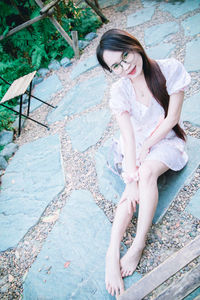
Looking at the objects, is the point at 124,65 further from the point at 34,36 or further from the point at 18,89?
the point at 34,36

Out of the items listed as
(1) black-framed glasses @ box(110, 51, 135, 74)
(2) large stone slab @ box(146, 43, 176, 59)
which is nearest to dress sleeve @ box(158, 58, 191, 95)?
(1) black-framed glasses @ box(110, 51, 135, 74)

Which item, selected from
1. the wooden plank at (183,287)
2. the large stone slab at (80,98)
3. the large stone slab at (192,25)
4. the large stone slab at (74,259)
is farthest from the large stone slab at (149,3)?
the wooden plank at (183,287)

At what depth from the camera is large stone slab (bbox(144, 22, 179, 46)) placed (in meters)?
4.03

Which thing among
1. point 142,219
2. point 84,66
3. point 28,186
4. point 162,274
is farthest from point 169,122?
point 84,66

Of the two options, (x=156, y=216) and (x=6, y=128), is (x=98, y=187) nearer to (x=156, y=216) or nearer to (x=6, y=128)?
(x=156, y=216)

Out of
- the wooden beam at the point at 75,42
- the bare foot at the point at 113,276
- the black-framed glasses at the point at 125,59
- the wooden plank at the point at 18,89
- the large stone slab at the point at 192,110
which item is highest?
the black-framed glasses at the point at 125,59

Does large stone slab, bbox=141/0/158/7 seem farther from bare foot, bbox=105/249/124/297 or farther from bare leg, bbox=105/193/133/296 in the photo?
bare foot, bbox=105/249/124/297

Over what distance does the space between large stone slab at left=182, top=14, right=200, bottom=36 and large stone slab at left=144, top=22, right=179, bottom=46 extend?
162mm

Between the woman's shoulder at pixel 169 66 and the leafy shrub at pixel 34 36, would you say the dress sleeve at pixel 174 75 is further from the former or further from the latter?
the leafy shrub at pixel 34 36

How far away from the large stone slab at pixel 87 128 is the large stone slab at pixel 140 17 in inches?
112

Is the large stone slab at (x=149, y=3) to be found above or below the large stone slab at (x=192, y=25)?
above

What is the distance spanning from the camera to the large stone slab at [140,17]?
4829mm

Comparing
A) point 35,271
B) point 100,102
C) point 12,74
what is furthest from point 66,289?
point 12,74

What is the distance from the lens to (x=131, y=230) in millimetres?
1952
